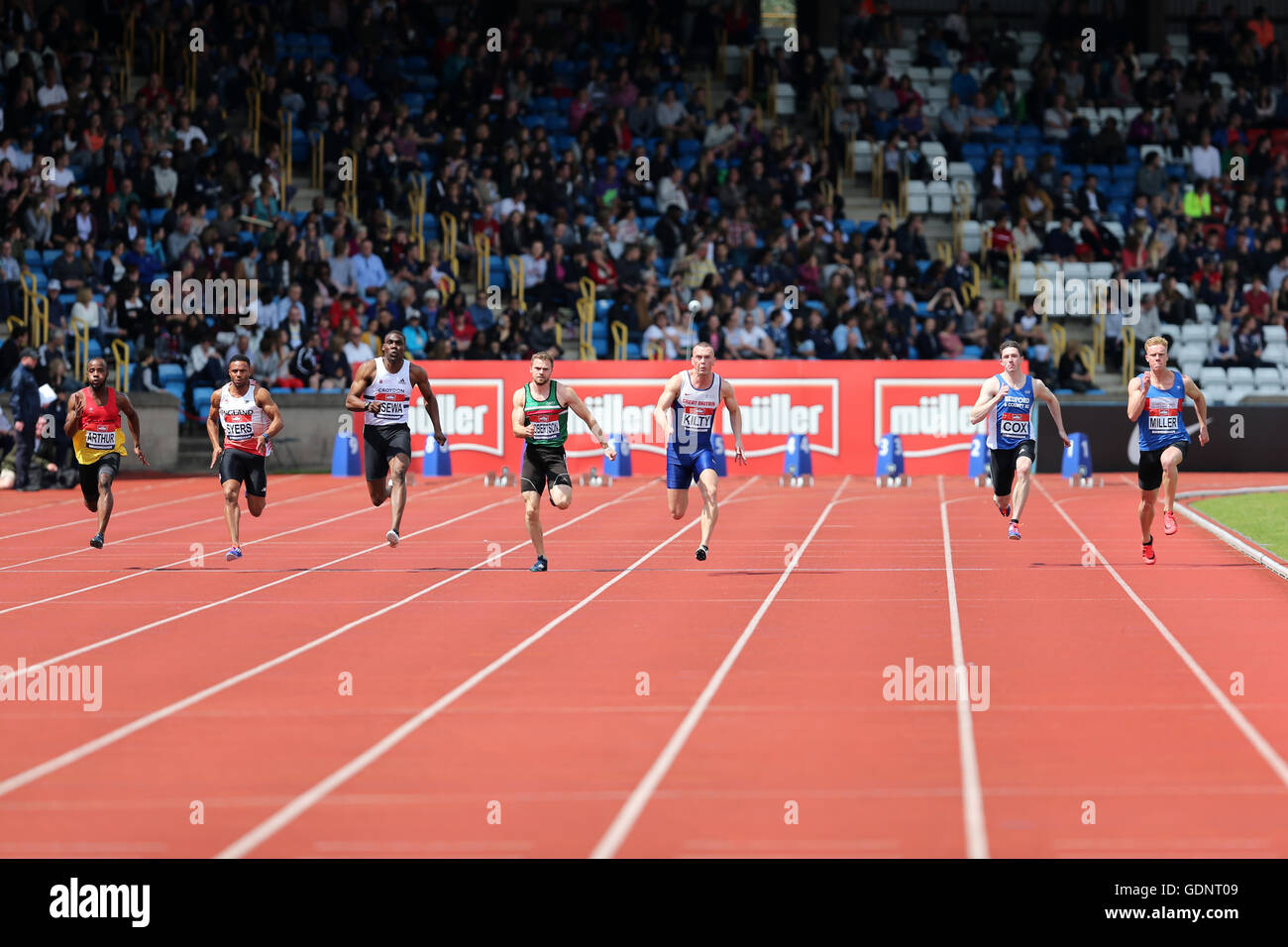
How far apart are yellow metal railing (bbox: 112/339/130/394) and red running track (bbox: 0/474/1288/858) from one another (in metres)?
12.0

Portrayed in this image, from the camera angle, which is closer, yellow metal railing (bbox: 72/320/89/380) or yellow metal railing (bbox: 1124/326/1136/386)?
yellow metal railing (bbox: 72/320/89/380)

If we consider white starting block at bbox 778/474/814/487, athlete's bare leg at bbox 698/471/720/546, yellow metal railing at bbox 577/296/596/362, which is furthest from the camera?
yellow metal railing at bbox 577/296/596/362

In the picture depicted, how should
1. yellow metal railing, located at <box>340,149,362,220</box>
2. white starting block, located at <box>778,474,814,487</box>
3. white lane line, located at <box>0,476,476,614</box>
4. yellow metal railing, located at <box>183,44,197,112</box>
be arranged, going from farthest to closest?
yellow metal railing, located at <box>183,44,197,112</box>
yellow metal railing, located at <box>340,149,362,220</box>
white starting block, located at <box>778,474,814,487</box>
white lane line, located at <box>0,476,476,614</box>

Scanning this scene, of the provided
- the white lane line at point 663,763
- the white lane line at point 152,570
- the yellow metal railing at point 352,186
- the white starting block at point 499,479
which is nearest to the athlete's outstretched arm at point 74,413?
the white lane line at point 152,570

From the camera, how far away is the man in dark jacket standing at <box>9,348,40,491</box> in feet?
90.4

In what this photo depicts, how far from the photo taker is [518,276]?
34.5 meters

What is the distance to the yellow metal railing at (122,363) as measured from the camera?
103 feet

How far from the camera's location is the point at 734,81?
41.4 metres

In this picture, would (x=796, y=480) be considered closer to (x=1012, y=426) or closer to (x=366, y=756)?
(x=1012, y=426)

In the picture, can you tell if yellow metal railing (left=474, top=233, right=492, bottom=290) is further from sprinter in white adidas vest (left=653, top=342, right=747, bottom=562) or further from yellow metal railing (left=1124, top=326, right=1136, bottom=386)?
sprinter in white adidas vest (left=653, top=342, right=747, bottom=562)

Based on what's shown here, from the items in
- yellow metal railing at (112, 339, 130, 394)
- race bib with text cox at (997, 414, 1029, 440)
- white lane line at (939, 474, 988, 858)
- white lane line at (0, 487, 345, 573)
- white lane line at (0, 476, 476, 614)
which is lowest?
white lane line at (939, 474, 988, 858)

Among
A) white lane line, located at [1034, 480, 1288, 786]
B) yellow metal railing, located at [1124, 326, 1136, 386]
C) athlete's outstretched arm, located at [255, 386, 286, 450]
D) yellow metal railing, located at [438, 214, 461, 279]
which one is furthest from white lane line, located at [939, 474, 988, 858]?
yellow metal railing, located at [438, 214, 461, 279]

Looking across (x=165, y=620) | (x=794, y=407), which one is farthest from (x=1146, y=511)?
(x=794, y=407)

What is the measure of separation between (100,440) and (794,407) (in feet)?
49.5
